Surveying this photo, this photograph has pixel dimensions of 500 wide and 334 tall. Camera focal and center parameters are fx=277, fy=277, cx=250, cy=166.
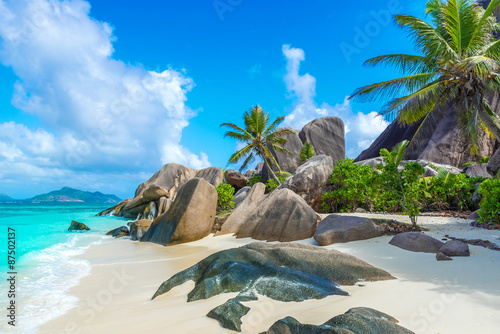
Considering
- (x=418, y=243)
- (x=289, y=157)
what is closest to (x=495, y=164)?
(x=418, y=243)

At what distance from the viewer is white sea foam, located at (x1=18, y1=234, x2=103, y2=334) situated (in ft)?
12.3

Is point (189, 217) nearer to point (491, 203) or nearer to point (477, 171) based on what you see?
point (491, 203)

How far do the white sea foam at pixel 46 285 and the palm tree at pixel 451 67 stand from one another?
11.3 metres

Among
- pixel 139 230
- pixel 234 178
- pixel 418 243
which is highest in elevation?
pixel 234 178

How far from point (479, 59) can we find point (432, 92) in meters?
1.73

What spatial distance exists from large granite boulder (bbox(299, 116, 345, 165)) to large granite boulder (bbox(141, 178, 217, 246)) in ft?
71.0

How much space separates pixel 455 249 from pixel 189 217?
7.26m

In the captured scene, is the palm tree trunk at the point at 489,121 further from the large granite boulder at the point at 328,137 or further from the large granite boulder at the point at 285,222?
the large granite boulder at the point at 328,137

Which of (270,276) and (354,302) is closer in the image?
(354,302)

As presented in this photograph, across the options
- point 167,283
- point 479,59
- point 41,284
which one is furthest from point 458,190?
point 41,284

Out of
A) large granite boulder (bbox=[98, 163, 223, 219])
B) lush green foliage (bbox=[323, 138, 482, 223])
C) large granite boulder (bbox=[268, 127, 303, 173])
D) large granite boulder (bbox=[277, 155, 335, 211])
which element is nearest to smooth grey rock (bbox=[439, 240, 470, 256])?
lush green foliage (bbox=[323, 138, 482, 223])

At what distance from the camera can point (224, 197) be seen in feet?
49.9

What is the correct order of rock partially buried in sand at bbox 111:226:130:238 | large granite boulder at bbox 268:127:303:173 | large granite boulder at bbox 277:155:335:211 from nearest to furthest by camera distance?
1. rock partially buried in sand at bbox 111:226:130:238
2. large granite boulder at bbox 277:155:335:211
3. large granite boulder at bbox 268:127:303:173

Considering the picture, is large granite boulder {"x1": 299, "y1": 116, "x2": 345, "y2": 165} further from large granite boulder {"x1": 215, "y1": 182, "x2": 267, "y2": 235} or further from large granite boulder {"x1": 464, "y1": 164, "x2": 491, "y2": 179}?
large granite boulder {"x1": 215, "y1": 182, "x2": 267, "y2": 235}
